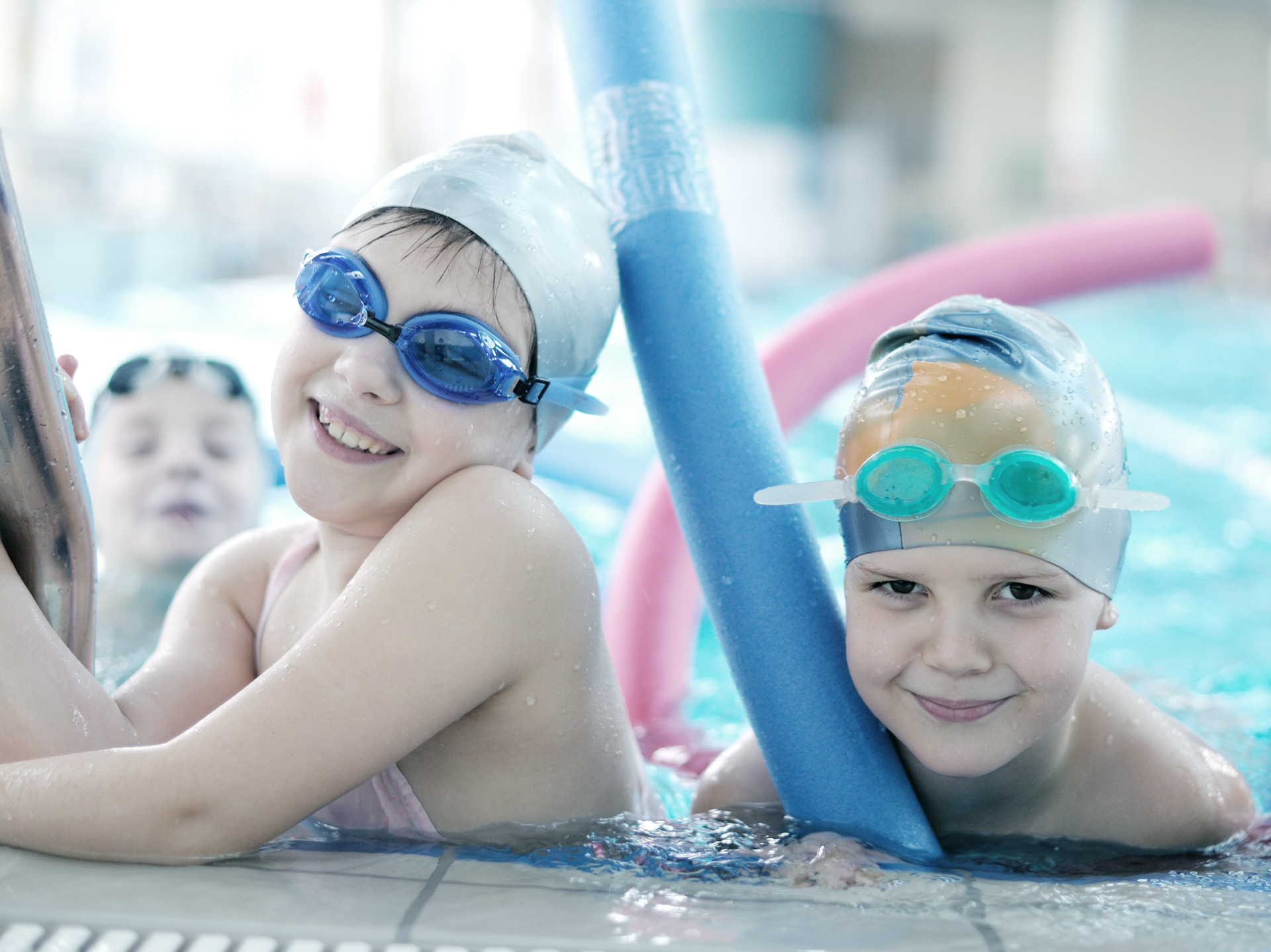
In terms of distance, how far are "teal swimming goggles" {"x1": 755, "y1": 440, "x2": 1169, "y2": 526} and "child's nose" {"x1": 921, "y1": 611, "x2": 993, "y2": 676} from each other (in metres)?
0.15

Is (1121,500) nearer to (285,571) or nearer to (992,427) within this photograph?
(992,427)

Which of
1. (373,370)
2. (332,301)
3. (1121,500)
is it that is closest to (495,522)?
(373,370)

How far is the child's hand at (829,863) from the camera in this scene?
1587 mm

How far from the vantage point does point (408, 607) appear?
60.0 inches

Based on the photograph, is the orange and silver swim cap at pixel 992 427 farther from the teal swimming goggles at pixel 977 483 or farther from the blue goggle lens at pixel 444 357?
the blue goggle lens at pixel 444 357

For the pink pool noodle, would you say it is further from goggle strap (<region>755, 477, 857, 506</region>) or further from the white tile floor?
the white tile floor

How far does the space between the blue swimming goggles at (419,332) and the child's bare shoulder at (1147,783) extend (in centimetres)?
112

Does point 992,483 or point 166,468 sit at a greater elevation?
point 992,483

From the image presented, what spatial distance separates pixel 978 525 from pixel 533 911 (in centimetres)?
77

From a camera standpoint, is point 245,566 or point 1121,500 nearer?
point 1121,500

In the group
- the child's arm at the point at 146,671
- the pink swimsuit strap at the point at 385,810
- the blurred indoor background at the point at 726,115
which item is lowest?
the pink swimsuit strap at the point at 385,810

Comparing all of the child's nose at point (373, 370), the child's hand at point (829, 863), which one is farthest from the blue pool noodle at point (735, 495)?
the child's nose at point (373, 370)

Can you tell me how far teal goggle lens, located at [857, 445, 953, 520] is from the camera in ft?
5.46

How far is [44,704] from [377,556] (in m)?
0.48
